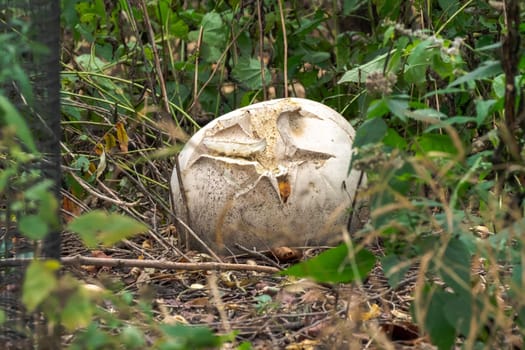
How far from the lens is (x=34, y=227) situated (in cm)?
179

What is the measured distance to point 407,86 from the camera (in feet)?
13.3

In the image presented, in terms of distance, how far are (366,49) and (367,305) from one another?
1943 millimetres

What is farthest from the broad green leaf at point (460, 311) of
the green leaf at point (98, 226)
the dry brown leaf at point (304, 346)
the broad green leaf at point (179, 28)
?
Result: the broad green leaf at point (179, 28)

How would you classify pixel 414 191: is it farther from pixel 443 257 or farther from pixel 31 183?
pixel 31 183

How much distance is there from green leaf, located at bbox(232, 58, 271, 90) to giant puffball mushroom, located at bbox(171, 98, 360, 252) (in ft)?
2.81

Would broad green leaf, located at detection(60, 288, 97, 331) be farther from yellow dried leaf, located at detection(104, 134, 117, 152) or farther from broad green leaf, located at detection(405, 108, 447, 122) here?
yellow dried leaf, located at detection(104, 134, 117, 152)

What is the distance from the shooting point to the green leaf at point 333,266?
2.32 m

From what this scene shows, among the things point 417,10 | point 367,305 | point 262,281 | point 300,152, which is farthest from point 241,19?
point 367,305

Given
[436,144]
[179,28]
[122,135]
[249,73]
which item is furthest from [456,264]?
[179,28]

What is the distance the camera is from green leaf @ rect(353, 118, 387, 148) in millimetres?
2203

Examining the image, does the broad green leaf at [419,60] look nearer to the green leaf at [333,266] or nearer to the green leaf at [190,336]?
the green leaf at [333,266]

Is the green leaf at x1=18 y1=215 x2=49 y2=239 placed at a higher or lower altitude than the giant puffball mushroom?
higher

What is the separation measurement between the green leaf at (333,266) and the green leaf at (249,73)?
209 centimetres

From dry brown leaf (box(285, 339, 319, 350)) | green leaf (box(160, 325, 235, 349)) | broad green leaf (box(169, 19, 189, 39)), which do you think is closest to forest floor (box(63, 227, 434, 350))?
dry brown leaf (box(285, 339, 319, 350))
